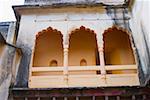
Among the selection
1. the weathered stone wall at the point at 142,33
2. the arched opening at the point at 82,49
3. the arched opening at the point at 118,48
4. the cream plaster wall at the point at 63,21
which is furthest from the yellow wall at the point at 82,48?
the weathered stone wall at the point at 142,33

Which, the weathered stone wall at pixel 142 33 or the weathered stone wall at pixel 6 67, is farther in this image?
the weathered stone wall at pixel 142 33

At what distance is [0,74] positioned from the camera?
9180mm

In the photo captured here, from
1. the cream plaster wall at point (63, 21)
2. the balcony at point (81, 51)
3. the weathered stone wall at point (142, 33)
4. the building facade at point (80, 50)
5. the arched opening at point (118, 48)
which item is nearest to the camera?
the building facade at point (80, 50)

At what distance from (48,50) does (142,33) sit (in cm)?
442

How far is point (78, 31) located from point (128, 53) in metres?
2.35

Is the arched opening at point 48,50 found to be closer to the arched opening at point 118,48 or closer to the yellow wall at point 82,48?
the yellow wall at point 82,48

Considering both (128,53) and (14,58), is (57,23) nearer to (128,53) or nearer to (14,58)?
(14,58)

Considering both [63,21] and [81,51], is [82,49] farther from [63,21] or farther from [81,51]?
[63,21]

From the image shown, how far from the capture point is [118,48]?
12391 mm

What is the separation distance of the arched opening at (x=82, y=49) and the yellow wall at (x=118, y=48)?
2.10ft

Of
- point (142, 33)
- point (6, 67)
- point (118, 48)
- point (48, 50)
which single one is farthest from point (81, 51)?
point (6, 67)

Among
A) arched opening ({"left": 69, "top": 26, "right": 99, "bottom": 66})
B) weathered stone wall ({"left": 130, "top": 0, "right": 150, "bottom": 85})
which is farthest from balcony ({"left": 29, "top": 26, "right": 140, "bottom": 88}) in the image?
weathered stone wall ({"left": 130, "top": 0, "right": 150, "bottom": 85})

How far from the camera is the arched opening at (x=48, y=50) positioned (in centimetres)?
1187

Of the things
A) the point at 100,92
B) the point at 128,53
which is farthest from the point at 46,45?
the point at 100,92
